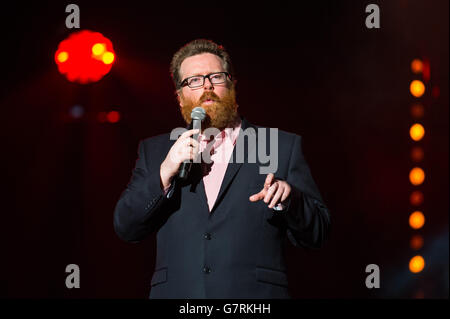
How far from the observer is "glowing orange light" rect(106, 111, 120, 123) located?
419 centimetres

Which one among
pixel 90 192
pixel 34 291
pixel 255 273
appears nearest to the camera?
pixel 255 273

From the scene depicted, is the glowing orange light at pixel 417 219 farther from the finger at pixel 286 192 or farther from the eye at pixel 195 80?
the finger at pixel 286 192

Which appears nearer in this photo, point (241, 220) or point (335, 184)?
point (241, 220)

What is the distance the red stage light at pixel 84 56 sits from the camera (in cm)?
406

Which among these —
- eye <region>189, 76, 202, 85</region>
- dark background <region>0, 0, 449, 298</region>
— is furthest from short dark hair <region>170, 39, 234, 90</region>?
dark background <region>0, 0, 449, 298</region>

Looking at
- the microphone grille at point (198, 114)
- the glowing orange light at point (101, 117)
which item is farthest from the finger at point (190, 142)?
the glowing orange light at point (101, 117)

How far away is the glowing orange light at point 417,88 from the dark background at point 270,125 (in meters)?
0.05

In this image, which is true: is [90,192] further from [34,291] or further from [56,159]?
[34,291]

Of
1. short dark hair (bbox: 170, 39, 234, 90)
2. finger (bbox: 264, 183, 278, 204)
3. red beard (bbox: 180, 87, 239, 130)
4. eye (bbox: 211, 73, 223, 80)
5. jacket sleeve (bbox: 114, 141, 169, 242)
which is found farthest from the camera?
short dark hair (bbox: 170, 39, 234, 90)

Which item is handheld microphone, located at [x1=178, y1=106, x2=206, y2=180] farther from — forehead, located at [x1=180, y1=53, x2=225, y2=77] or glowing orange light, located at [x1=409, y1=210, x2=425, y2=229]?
glowing orange light, located at [x1=409, y1=210, x2=425, y2=229]

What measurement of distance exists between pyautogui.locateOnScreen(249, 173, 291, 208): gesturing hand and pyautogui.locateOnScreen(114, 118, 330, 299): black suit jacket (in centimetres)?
9

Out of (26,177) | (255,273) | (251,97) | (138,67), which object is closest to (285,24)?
(251,97)
